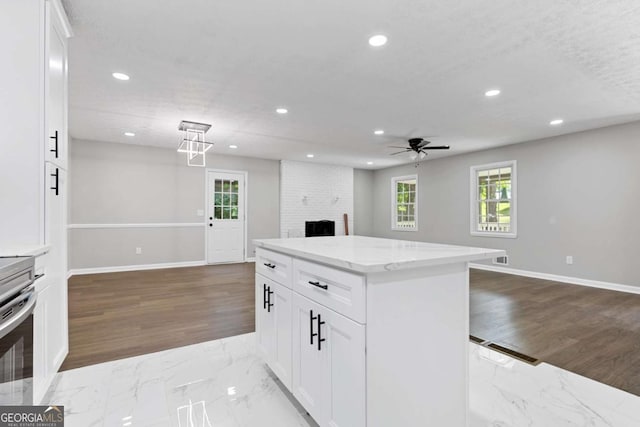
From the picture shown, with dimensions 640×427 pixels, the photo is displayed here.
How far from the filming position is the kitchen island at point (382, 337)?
3.91 ft

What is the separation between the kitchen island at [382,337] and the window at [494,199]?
5330 millimetres

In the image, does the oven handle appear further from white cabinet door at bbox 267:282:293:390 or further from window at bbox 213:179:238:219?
window at bbox 213:179:238:219

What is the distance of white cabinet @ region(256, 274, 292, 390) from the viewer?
178 centimetres

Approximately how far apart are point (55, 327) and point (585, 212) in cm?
680

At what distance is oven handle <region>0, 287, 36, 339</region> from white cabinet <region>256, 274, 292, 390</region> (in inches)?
45.0

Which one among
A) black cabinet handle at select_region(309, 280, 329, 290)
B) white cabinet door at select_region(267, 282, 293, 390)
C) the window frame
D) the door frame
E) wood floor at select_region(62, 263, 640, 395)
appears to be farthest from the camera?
the door frame

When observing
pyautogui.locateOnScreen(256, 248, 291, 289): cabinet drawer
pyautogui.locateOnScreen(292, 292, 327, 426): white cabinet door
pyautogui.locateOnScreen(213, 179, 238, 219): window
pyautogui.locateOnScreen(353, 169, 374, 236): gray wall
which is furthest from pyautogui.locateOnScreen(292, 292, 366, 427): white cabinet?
pyautogui.locateOnScreen(353, 169, 374, 236): gray wall

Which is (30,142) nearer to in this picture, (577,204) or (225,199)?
(225,199)

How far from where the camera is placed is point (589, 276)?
4902mm

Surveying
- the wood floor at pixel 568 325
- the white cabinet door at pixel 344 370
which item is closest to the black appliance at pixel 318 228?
the wood floor at pixel 568 325

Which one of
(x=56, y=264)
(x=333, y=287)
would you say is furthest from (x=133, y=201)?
(x=333, y=287)

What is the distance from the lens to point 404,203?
8516 millimetres

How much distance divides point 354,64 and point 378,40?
424 millimetres

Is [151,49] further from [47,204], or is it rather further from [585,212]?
[585,212]
